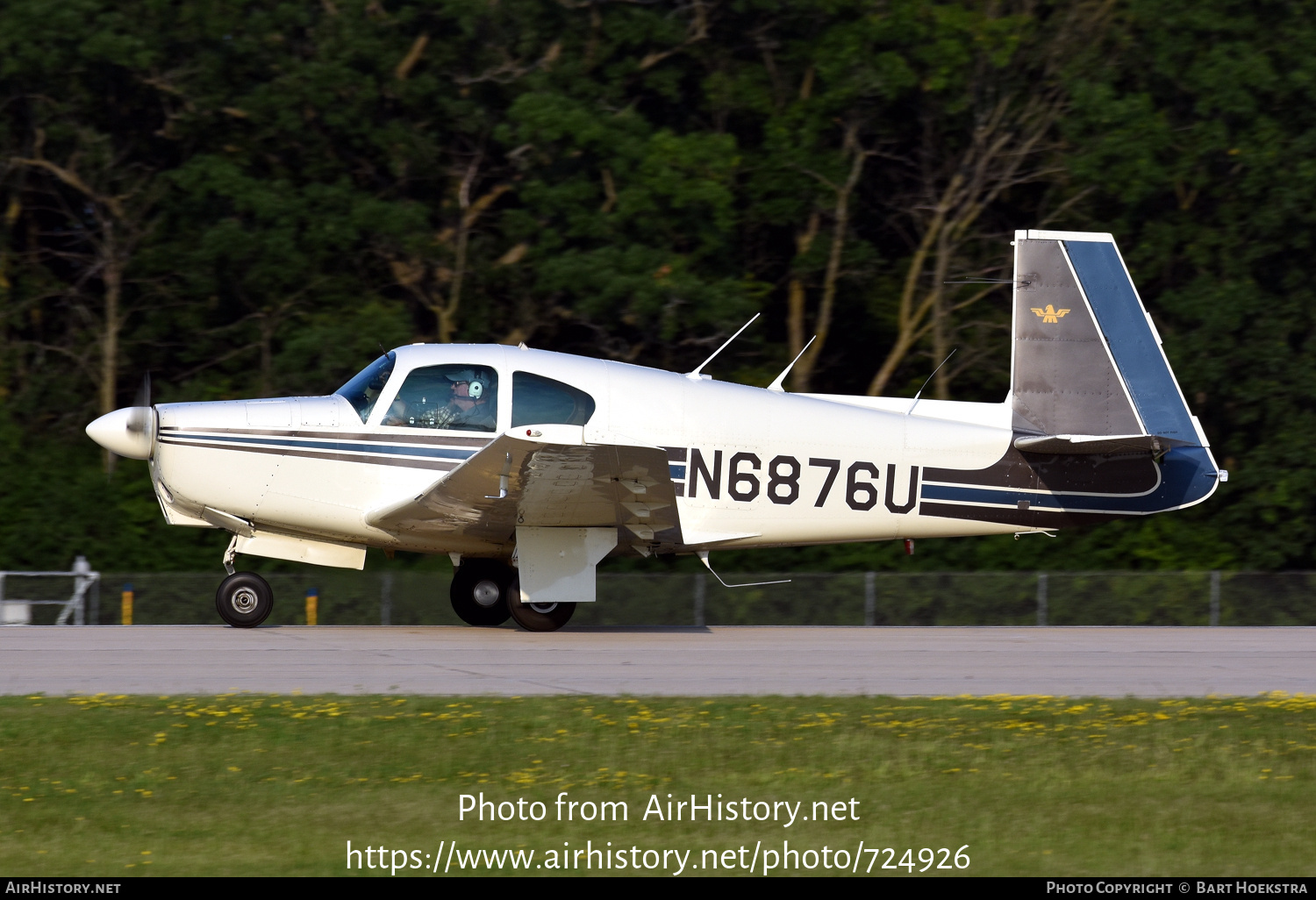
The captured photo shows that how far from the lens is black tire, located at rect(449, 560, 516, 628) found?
43.4ft

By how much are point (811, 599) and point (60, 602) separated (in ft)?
27.4

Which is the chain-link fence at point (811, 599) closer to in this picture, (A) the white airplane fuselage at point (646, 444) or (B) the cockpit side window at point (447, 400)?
(A) the white airplane fuselage at point (646, 444)

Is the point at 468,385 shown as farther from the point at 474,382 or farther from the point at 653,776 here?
the point at 653,776

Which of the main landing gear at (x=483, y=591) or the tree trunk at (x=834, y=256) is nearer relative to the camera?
the main landing gear at (x=483, y=591)

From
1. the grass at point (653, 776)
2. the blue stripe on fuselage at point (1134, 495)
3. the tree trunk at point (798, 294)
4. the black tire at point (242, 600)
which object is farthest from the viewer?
the tree trunk at point (798, 294)

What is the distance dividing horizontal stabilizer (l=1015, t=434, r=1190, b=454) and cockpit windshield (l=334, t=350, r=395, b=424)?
5661 mm

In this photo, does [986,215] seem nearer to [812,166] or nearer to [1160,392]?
[812,166]

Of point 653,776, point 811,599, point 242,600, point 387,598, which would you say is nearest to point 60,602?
point 387,598

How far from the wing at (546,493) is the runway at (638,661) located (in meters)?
0.96

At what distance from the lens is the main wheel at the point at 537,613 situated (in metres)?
12.4

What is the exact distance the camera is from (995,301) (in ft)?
73.1

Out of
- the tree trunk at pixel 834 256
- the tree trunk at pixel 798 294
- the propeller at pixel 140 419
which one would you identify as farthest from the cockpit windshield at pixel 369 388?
the tree trunk at pixel 798 294

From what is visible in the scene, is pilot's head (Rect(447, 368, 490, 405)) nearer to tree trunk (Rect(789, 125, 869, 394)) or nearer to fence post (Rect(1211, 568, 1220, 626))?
fence post (Rect(1211, 568, 1220, 626))

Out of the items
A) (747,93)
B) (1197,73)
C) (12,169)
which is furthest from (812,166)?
(12,169)
